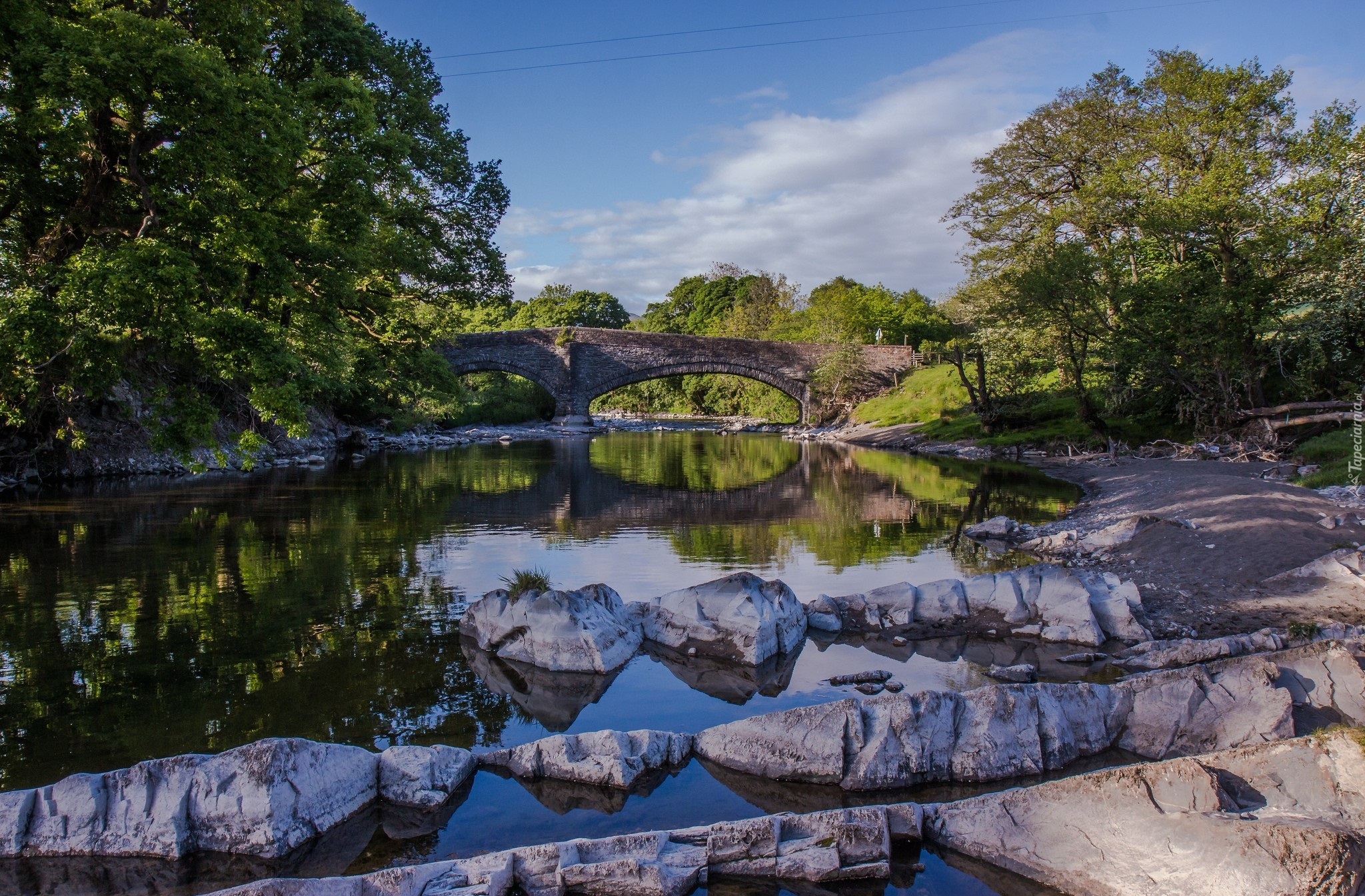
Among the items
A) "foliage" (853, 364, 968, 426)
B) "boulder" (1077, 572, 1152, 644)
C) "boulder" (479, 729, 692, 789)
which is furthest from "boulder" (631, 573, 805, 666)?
"foliage" (853, 364, 968, 426)

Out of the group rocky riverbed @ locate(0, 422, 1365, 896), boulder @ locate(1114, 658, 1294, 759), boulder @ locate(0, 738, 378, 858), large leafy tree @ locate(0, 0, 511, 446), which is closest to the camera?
rocky riverbed @ locate(0, 422, 1365, 896)

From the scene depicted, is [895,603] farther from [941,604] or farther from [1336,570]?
[1336,570]

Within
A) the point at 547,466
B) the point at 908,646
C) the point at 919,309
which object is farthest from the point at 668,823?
the point at 919,309

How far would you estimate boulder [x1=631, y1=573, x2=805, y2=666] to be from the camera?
8977 mm

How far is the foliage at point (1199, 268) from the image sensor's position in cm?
2147

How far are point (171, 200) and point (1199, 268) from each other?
2619cm

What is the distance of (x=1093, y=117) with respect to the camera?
35438mm

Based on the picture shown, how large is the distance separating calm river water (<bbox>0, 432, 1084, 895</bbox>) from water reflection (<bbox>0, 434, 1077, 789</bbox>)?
5 cm

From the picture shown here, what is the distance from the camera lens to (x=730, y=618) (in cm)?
921

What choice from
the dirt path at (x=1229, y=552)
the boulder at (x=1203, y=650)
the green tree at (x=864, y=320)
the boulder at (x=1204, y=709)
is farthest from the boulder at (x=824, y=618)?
the green tree at (x=864, y=320)

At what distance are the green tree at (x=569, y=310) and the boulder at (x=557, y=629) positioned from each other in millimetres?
89335

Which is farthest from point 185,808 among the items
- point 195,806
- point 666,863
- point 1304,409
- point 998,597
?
point 1304,409

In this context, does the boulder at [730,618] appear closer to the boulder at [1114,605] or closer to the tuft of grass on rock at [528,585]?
the tuft of grass on rock at [528,585]

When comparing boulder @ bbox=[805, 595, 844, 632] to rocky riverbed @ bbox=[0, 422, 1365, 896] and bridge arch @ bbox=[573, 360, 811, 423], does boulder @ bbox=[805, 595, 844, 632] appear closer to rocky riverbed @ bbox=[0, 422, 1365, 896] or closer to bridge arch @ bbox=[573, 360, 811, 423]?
rocky riverbed @ bbox=[0, 422, 1365, 896]
